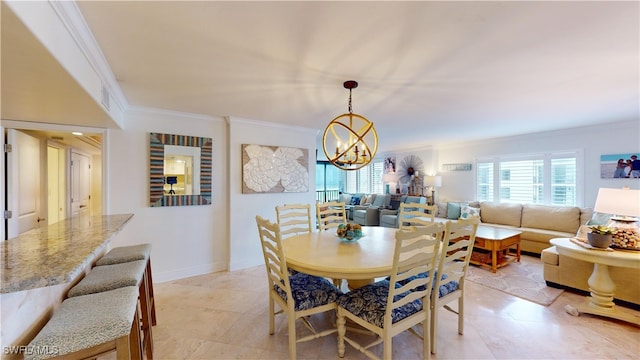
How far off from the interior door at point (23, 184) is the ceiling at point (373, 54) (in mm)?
1163

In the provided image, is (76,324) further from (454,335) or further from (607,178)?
(607,178)

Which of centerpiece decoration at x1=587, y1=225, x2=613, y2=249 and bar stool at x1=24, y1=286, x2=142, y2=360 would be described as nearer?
bar stool at x1=24, y1=286, x2=142, y2=360

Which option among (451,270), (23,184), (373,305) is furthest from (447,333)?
(23,184)

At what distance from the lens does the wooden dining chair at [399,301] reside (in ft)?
5.21

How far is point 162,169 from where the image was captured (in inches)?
132

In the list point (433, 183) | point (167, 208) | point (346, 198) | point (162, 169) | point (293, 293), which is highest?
point (162, 169)

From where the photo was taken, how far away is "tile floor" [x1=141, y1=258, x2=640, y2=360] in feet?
6.55

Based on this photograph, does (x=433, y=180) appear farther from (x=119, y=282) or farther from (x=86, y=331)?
(x=86, y=331)

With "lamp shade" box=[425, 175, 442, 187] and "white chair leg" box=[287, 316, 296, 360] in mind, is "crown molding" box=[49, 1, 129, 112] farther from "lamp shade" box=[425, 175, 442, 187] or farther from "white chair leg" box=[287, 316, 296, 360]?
"lamp shade" box=[425, 175, 442, 187]

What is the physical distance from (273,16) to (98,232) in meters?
1.68

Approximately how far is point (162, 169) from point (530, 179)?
21.3 feet

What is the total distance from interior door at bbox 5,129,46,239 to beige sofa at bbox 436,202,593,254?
270 inches

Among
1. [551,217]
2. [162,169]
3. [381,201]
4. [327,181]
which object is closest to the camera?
[162,169]

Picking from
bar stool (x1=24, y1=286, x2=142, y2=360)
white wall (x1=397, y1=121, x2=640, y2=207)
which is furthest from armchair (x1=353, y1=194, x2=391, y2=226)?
bar stool (x1=24, y1=286, x2=142, y2=360)
